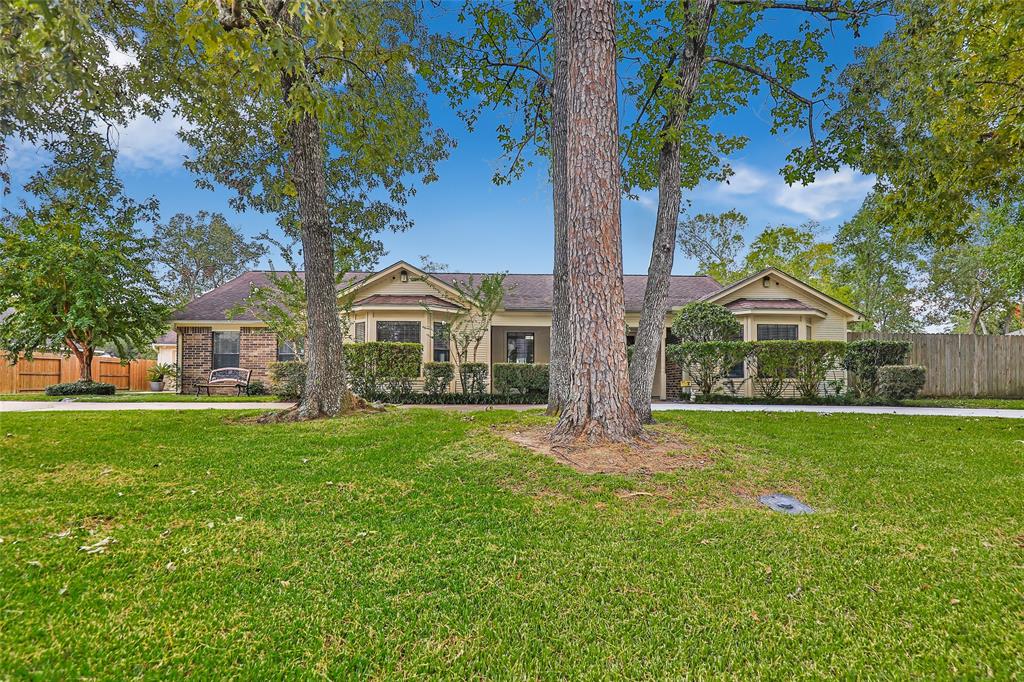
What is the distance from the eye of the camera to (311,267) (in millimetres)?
7469

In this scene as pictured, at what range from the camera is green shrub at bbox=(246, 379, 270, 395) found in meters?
14.4

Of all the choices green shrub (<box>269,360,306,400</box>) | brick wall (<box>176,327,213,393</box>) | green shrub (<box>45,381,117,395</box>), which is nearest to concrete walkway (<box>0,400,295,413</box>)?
green shrub (<box>269,360,306,400</box>)

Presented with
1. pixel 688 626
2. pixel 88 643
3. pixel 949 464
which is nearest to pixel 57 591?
pixel 88 643

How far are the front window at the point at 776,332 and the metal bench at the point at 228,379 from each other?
55.1ft

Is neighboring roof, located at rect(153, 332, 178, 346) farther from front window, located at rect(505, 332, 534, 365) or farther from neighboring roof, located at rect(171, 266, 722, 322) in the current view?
front window, located at rect(505, 332, 534, 365)

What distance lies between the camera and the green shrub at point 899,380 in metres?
11.7

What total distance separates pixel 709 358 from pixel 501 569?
1177 centimetres

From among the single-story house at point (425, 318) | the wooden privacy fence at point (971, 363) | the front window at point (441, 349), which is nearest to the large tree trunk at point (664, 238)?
the single-story house at point (425, 318)

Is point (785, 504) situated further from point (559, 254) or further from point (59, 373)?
point (59, 373)

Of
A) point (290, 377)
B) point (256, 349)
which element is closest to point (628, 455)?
point (290, 377)

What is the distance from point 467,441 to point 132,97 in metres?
8.54

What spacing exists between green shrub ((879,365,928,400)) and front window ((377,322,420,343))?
13.1 meters

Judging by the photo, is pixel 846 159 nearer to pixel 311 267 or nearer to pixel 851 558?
pixel 851 558

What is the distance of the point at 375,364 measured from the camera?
12.2m
